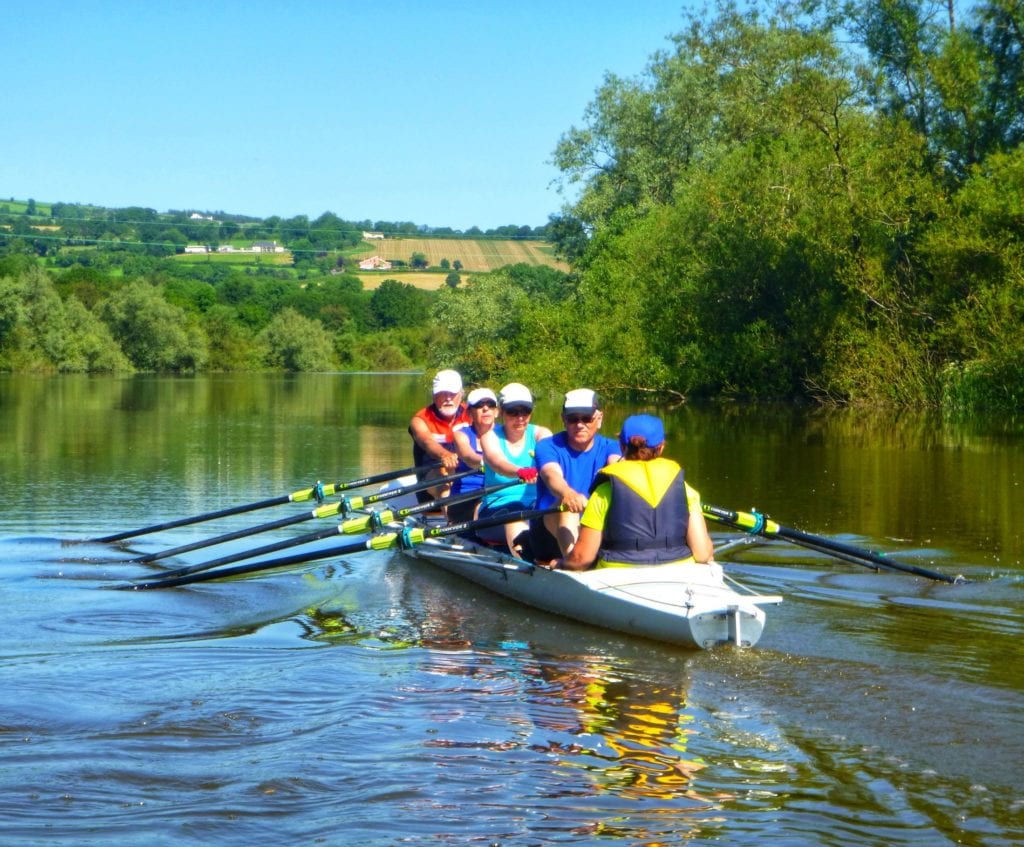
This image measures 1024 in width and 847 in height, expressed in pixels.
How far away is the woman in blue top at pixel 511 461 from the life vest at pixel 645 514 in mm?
1881

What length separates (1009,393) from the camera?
28.2 meters

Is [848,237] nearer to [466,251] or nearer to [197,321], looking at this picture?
[197,321]

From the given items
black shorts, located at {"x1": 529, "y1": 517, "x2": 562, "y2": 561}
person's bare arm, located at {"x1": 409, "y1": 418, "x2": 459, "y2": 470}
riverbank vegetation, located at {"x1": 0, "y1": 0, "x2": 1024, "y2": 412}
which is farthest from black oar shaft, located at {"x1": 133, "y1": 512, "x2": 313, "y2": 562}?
riverbank vegetation, located at {"x1": 0, "y1": 0, "x2": 1024, "y2": 412}

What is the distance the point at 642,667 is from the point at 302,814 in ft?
9.64

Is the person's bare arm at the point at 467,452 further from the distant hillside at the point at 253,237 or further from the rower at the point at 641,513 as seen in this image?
the distant hillside at the point at 253,237

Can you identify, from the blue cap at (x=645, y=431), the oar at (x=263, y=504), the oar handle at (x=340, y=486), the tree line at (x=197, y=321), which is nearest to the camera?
the blue cap at (x=645, y=431)

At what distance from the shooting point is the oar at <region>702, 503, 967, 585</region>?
950 cm

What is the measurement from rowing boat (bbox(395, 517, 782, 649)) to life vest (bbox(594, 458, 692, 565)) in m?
0.11

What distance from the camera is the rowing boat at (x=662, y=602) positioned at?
770cm

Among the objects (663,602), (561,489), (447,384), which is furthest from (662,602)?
(447,384)

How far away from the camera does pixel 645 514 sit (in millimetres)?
8023

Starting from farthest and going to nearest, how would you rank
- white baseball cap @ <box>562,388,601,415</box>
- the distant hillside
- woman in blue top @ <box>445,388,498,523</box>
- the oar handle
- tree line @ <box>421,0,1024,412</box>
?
the distant hillside → tree line @ <box>421,0,1024,412</box> → the oar handle → woman in blue top @ <box>445,388,498,523</box> → white baseball cap @ <box>562,388,601,415</box>

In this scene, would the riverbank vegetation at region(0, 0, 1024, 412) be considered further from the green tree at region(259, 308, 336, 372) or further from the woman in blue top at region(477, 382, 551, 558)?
the green tree at region(259, 308, 336, 372)

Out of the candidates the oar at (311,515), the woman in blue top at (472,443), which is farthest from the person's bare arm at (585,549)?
the oar at (311,515)
